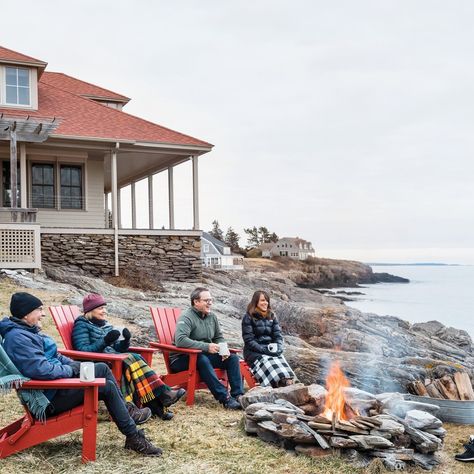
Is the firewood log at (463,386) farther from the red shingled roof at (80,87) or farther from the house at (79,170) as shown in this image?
the red shingled roof at (80,87)

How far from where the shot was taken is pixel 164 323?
19.3 ft

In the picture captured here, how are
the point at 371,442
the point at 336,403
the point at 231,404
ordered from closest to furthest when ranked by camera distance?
the point at 371,442
the point at 336,403
the point at 231,404

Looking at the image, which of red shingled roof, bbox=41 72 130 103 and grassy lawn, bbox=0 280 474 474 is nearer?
grassy lawn, bbox=0 280 474 474

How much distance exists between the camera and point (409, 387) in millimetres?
5777

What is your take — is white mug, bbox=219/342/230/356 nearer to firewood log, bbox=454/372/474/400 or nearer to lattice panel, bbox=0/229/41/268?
firewood log, bbox=454/372/474/400

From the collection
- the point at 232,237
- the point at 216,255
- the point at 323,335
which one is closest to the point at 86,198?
the point at 323,335

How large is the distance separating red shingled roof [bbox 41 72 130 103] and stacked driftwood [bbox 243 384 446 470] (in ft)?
54.0

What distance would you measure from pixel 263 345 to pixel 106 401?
7.11ft

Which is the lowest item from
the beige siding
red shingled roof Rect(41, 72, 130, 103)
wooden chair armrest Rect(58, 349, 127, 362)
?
wooden chair armrest Rect(58, 349, 127, 362)

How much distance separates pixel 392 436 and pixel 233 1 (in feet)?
40.6

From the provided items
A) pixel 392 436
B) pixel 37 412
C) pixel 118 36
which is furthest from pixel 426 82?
pixel 37 412

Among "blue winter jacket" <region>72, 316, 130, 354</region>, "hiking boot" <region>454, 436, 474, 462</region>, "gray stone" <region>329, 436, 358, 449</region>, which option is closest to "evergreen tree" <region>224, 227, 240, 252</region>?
"blue winter jacket" <region>72, 316, 130, 354</region>

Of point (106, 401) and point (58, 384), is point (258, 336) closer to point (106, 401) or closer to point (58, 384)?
point (106, 401)

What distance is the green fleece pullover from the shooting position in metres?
5.37
